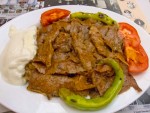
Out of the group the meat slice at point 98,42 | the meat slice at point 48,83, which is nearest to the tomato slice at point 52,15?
the meat slice at point 98,42

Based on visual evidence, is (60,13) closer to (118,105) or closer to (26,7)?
(26,7)

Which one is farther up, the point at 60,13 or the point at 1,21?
the point at 60,13

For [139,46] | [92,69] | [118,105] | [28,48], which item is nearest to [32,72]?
[28,48]

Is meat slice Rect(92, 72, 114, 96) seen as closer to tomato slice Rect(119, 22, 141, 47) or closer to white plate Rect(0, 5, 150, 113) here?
white plate Rect(0, 5, 150, 113)

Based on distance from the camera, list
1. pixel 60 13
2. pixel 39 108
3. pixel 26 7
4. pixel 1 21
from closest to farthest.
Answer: pixel 39 108 → pixel 60 13 → pixel 1 21 → pixel 26 7

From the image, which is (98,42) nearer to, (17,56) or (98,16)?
(98,16)

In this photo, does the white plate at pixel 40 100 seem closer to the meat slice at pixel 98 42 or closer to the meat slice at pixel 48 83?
the meat slice at pixel 48 83
